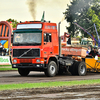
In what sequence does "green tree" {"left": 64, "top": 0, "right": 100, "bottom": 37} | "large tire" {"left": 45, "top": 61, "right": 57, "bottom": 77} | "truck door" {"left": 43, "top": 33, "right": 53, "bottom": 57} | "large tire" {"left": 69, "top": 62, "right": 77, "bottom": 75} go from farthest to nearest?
"green tree" {"left": 64, "top": 0, "right": 100, "bottom": 37}, "large tire" {"left": 69, "top": 62, "right": 77, "bottom": 75}, "large tire" {"left": 45, "top": 61, "right": 57, "bottom": 77}, "truck door" {"left": 43, "top": 33, "right": 53, "bottom": 57}

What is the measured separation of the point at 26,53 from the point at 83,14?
2829 inches

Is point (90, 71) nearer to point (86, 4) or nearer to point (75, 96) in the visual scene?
point (75, 96)

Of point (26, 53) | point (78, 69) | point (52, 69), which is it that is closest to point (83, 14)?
point (78, 69)

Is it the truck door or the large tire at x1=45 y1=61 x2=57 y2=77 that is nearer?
the truck door

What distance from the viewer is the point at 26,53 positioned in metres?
20.8

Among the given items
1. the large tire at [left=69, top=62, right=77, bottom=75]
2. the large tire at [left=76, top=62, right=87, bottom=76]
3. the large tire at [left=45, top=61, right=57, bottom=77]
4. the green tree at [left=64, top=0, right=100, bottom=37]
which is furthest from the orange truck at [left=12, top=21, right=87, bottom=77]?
the green tree at [left=64, top=0, right=100, bottom=37]

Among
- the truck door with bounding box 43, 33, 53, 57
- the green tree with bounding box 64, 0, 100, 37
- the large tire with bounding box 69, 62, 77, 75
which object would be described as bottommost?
the large tire with bounding box 69, 62, 77, 75

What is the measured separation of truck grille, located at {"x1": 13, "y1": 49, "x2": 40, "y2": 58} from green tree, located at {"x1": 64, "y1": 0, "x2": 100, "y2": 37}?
209 ft

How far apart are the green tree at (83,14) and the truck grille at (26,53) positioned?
209 ft

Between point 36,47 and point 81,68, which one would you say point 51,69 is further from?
point 81,68

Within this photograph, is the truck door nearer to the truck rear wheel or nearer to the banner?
the truck rear wheel

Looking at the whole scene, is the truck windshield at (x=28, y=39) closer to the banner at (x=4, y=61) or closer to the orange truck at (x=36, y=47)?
the orange truck at (x=36, y=47)

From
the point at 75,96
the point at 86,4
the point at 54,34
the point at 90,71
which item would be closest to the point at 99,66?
the point at 90,71

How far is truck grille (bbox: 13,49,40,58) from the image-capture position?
67.8 ft
